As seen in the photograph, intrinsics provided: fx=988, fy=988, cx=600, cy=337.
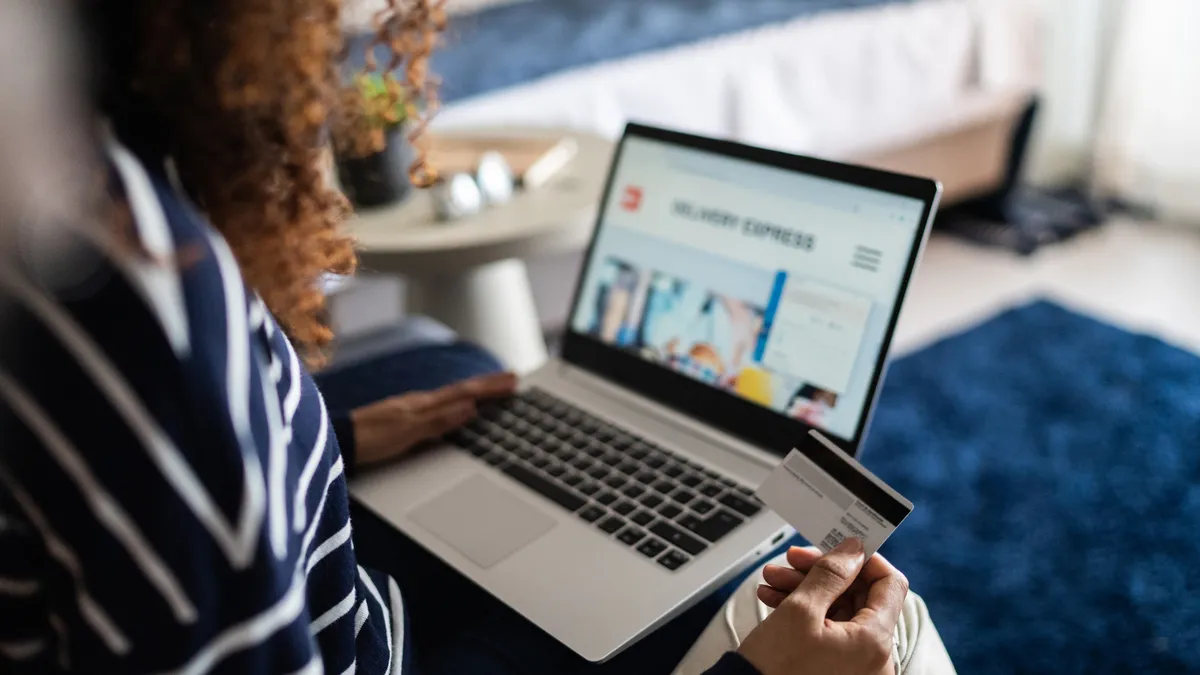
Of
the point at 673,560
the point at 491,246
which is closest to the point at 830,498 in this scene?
the point at 673,560

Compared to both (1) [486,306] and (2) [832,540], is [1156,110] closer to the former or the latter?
(1) [486,306]

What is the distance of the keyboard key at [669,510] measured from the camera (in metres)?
0.80

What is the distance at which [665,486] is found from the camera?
0.84 metres

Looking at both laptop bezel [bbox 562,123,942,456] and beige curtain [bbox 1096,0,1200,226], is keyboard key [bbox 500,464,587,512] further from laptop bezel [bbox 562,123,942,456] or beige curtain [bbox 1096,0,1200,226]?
beige curtain [bbox 1096,0,1200,226]

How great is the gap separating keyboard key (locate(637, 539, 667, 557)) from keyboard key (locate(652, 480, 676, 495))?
0.07 meters

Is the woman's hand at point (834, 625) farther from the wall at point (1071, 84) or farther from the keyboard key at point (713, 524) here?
the wall at point (1071, 84)

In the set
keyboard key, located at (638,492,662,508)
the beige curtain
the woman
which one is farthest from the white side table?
the beige curtain

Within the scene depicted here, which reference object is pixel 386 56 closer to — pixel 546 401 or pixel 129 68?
pixel 546 401

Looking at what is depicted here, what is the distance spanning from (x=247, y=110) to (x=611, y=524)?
1.46 ft

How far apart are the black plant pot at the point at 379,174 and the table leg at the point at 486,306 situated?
168 millimetres

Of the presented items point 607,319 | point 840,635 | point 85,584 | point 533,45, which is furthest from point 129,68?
point 533,45

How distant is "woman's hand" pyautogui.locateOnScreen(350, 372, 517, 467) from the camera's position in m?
0.88

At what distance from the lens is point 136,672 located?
17.0 inches

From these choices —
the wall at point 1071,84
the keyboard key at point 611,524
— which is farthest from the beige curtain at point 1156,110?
the keyboard key at point 611,524
